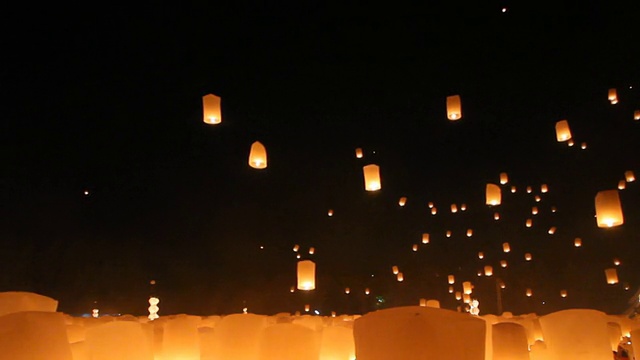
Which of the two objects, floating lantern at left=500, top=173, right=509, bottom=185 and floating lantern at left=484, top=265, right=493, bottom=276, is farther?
floating lantern at left=484, top=265, right=493, bottom=276

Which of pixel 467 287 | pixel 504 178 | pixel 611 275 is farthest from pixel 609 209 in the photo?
pixel 467 287

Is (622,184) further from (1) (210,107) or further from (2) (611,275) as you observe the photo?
(1) (210,107)

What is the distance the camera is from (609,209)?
16.0ft

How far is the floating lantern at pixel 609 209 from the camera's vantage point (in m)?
4.89

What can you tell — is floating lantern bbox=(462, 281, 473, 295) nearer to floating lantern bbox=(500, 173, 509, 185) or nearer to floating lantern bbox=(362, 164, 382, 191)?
floating lantern bbox=(500, 173, 509, 185)

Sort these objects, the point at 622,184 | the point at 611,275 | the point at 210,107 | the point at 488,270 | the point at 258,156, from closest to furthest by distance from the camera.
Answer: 1. the point at 210,107
2. the point at 258,156
3. the point at 622,184
4. the point at 611,275
5. the point at 488,270

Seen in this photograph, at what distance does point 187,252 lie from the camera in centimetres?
1195

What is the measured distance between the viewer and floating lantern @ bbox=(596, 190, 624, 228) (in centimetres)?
489

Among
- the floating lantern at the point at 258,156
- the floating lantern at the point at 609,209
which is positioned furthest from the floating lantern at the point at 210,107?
the floating lantern at the point at 609,209

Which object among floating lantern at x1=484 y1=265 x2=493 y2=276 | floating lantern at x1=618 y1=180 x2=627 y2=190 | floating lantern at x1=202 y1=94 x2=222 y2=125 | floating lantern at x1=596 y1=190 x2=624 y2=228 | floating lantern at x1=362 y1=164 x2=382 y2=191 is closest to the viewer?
floating lantern at x1=596 y1=190 x2=624 y2=228

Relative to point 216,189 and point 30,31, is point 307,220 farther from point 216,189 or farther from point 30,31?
point 30,31

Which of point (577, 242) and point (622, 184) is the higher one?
point (622, 184)

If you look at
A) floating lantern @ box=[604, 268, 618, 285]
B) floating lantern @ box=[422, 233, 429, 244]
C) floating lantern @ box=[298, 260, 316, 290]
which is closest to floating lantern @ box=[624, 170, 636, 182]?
floating lantern @ box=[604, 268, 618, 285]

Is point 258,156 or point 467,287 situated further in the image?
point 467,287
